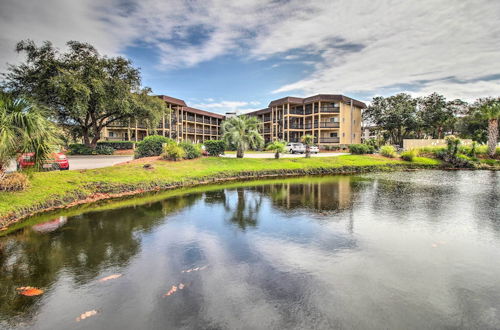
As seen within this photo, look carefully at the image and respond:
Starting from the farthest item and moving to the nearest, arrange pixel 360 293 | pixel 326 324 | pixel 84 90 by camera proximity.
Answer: pixel 84 90 → pixel 360 293 → pixel 326 324

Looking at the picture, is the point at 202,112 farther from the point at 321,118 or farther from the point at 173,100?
the point at 321,118

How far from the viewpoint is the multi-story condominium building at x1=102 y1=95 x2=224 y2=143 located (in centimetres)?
5203

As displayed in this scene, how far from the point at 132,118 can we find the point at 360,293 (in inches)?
1463

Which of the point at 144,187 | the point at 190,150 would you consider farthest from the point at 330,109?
the point at 144,187

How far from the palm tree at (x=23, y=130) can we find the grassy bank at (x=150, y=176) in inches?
74.1

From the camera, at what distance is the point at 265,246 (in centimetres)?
715

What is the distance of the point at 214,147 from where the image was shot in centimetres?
2517

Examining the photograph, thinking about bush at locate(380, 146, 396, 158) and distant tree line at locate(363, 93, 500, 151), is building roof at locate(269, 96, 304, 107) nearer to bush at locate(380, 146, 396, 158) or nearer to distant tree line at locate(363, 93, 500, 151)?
distant tree line at locate(363, 93, 500, 151)

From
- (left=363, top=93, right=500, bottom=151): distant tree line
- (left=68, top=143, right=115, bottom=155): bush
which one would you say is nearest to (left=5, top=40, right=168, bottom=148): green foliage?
(left=68, top=143, right=115, bottom=155): bush

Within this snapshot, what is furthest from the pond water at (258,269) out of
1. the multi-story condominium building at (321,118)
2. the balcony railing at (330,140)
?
the multi-story condominium building at (321,118)

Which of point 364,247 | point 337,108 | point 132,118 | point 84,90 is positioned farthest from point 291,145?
point 364,247

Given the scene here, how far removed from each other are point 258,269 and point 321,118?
5133 centimetres

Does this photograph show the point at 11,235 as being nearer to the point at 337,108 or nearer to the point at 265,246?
the point at 265,246

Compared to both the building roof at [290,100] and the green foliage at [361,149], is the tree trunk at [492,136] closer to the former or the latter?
the green foliage at [361,149]
